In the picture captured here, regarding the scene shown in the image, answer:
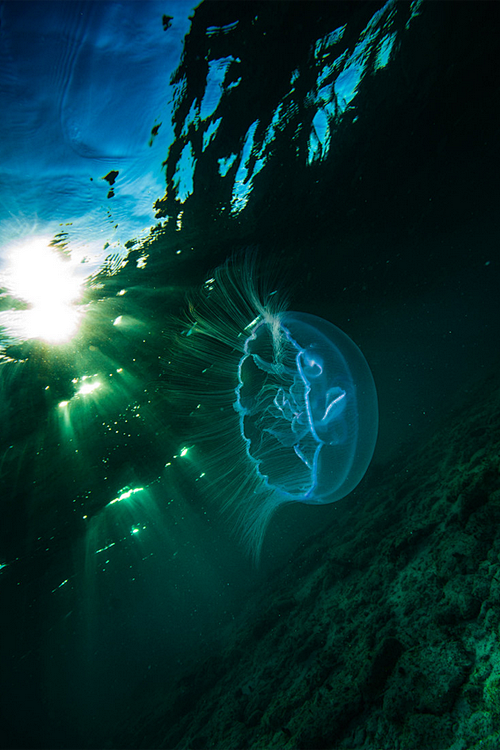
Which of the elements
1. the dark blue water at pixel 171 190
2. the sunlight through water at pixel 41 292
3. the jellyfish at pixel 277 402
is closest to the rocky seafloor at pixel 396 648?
the jellyfish at pixel 277 402

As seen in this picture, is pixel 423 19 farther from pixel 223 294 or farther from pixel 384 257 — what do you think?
pixel 384 257

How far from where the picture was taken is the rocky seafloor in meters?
2.01

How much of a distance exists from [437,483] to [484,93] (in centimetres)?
677

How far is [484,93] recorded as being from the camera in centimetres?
502

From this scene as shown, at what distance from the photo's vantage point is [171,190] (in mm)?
3949

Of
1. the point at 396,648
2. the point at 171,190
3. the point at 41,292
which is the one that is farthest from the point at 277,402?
the point at 41,292

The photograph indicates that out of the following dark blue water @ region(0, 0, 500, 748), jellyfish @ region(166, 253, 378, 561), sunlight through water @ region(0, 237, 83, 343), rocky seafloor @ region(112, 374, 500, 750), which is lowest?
rocky seafloor @ region(112, 374, 500, 750)

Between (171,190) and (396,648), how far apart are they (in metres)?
5.55

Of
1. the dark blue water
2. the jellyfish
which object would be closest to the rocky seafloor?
the jellyfish

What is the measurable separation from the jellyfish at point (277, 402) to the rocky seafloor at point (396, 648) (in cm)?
137

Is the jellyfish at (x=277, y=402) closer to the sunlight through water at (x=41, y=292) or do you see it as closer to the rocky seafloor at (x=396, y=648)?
the rocky seafloor at (x=396, y=648)

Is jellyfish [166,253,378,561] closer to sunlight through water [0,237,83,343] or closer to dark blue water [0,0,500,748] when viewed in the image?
dark blue water [0,0,500,748]

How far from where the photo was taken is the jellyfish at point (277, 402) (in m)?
3.89

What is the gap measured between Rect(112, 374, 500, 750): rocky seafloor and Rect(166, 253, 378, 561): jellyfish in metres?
1.37
